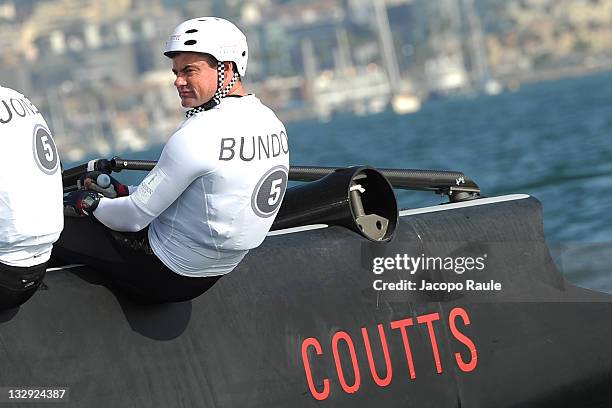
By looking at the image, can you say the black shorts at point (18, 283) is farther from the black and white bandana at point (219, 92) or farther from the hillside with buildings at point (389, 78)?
the hillside with buildings at point (389, 78)

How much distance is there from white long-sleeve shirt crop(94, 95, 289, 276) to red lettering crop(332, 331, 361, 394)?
0.77 meters

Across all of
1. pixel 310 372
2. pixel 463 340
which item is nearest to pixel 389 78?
pixel 463 340

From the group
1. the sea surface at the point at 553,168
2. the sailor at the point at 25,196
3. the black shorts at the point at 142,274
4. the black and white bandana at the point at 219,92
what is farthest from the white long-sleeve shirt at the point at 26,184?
the sea surface at the point at 553,168

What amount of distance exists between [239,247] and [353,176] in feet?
3.22

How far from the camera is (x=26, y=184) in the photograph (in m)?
4.66

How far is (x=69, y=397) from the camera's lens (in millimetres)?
5000

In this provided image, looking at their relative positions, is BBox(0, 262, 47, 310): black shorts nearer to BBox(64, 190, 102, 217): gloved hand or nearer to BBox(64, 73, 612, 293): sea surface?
BBox(64, 190, 102, 217): gloved hand

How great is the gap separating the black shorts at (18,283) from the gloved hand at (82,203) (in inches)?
14.2

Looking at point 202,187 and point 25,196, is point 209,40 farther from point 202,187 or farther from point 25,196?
point 25,196

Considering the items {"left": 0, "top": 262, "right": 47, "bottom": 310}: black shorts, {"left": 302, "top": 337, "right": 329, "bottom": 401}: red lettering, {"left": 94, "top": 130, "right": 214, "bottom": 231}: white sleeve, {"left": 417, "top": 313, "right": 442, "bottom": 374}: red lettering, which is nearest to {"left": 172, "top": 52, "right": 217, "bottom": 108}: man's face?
{"left": 94, "top": 130, "right": 214, "bottom": 231}: white sleeve

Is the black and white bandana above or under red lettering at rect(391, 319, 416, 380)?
above

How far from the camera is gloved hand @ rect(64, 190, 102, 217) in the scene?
17.0ft

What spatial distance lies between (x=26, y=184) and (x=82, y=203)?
554 millimetres

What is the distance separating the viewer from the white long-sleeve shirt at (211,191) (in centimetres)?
500
